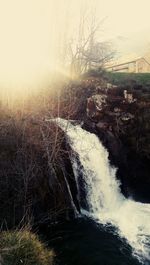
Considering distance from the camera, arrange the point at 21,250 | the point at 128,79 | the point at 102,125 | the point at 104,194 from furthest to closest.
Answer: the point at 128,79, the point at 102,125, the point at 104,194, the point at 21,250

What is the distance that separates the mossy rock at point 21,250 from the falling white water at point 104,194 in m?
3.87

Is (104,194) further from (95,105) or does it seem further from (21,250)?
(21,250)

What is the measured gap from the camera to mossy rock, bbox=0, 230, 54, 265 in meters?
8.09

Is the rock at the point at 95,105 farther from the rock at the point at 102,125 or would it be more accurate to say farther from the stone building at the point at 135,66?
the stone building at the point at 135,66

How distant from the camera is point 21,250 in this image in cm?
843

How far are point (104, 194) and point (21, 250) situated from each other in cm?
709

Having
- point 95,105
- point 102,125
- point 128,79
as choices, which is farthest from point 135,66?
point 102,125

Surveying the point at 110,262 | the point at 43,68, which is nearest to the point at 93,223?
the point at 110,262

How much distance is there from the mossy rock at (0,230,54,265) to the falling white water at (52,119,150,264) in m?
3.87

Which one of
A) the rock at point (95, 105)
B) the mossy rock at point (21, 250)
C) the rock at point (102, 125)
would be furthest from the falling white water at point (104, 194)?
the mossy rock at point (21, 250)

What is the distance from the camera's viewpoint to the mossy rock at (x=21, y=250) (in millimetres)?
8086

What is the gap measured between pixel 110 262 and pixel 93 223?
97.2 inches

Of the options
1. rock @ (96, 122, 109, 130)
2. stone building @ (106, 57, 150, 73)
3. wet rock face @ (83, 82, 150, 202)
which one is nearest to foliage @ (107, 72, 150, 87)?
wet rock face @ (83, 82, 150, 202)

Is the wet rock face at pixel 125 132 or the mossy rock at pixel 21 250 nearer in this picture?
the mossy rock at pixel 21 250
